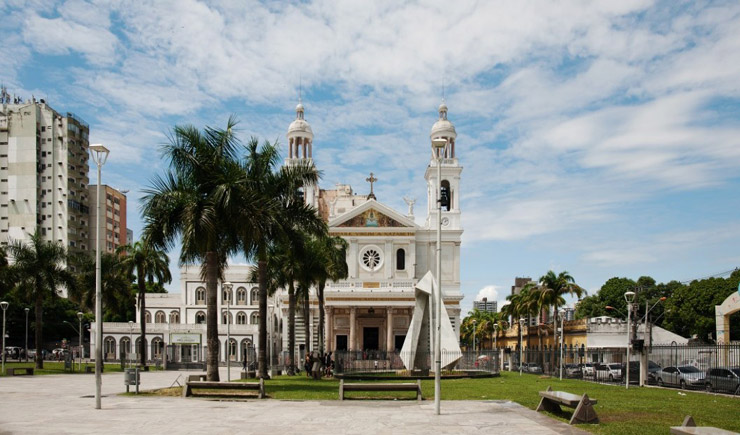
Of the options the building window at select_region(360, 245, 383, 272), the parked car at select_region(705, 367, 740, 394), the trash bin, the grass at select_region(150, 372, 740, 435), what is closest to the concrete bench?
the trash bin

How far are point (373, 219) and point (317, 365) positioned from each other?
3772cm

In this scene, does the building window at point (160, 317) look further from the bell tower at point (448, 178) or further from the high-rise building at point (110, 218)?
the bell tower at point (448, 178)

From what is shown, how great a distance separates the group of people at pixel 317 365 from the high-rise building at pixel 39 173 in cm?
6710

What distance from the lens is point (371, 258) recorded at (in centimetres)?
7212

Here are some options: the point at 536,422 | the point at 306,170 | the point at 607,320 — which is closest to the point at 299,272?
the point at 306,170

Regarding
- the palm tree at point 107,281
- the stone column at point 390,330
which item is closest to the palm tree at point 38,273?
the palm tree at point 107,281

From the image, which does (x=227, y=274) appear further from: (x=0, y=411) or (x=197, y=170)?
(x=0, y=411)

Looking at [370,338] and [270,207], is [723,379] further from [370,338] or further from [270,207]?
[370,338]

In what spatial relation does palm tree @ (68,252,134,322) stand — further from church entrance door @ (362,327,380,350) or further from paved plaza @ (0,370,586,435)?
paved plaza @ (0,370,586,435)

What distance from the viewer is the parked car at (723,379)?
2798 centimetres

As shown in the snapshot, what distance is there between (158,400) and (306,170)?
11.9 metres

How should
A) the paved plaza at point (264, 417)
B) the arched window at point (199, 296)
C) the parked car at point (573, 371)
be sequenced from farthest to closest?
the arched window at point (199, 296) → the parked car at point (573, 371) → the paved plaza at point (264, 417)

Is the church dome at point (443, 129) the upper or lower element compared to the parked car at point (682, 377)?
upper

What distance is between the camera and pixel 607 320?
68.4 m
